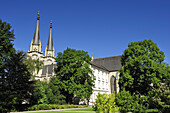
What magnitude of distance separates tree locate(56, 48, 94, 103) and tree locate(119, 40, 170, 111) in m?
9.71

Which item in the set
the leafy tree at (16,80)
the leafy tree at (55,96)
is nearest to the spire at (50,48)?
the leafy tree at (55,96)

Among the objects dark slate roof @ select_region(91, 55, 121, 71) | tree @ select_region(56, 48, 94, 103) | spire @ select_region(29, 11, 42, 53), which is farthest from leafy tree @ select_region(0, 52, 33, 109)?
spire @ select_region(29, 11, 42, 53)

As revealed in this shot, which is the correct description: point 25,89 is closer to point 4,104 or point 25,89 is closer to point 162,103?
point 4,104

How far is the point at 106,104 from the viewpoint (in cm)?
1177

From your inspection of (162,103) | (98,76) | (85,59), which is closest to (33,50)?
(98,76)

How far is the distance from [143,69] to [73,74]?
14.9 meters

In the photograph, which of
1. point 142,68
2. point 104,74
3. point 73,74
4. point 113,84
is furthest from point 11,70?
point 113,84

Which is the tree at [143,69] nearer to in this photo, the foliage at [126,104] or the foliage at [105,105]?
the foliage at [126,104]

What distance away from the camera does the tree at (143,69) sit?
81.9 feet

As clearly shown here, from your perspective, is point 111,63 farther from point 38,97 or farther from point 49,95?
point 38,97

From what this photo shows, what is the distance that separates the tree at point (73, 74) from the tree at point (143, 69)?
9706 millimetres

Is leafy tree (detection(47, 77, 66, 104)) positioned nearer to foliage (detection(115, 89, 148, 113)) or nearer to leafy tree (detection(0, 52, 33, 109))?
leafy tree (detection(0, 52, 33, 109))

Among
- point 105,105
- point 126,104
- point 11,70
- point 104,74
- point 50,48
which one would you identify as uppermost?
point 50,48

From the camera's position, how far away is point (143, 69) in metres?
25.7
